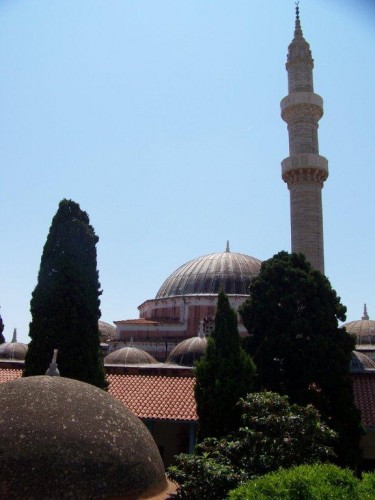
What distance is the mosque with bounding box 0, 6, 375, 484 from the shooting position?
1450cm

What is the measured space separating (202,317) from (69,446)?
75.4 feet

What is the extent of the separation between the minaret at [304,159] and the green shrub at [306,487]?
1944 centimetres

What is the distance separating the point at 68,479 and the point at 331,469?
335cm

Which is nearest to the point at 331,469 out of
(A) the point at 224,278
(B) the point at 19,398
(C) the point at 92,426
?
(C) the point at 92,426

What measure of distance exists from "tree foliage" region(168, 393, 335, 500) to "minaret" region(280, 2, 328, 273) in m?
15.8

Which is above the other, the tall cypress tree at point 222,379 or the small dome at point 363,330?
the small dome at point 363,330

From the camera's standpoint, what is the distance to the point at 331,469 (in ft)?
20.8

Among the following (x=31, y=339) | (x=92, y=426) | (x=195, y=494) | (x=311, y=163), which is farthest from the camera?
(x=311, y=163)

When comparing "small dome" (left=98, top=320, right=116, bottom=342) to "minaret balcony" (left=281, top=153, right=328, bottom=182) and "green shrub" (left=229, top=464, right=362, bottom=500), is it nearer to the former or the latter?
"minaret balcony" (left=281, top=153, right=328, bottom=182)

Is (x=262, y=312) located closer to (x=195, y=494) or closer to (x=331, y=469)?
(x=195, y=494)

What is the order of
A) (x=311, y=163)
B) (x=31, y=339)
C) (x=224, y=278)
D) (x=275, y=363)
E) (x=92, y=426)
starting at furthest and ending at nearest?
1. (x=224, y=278)
2. (x=311, y=163)
3. (x=275, y=363)
4. (x=31, y=339)
5. (x=92, y=426)

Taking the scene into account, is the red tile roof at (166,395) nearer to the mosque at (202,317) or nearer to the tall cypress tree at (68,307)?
the mosque at (202,317)

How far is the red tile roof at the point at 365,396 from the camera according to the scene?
45.0 ft

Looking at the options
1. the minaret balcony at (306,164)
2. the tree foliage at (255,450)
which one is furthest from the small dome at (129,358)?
the tree foliage at (255,450)
